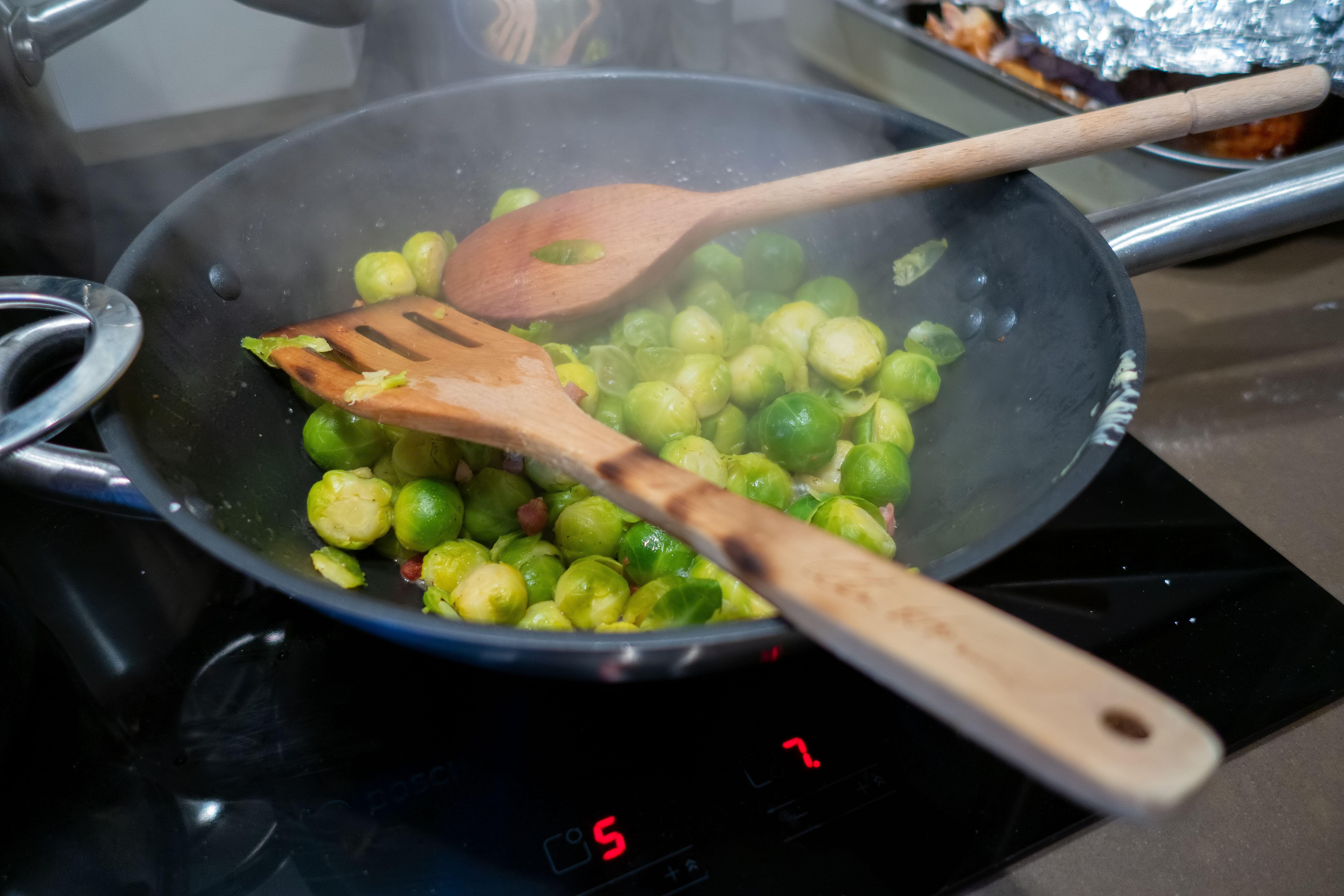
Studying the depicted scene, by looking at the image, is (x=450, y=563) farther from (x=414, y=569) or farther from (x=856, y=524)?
(x=856, y=524)

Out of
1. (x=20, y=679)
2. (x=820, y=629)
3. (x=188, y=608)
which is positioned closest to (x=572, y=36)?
(x=188, y=608)

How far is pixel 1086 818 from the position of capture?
122 centimetres

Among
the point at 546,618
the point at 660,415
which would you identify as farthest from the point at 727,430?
the point at 546,618

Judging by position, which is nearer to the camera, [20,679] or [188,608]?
[20,679]

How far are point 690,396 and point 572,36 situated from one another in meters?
1.65

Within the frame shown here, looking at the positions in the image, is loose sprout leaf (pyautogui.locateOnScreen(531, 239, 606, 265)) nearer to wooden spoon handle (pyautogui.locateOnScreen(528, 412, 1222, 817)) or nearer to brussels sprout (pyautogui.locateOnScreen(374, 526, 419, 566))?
brussels sprout (pyautogui.locateOnScreen(374, 526, 419, 566))

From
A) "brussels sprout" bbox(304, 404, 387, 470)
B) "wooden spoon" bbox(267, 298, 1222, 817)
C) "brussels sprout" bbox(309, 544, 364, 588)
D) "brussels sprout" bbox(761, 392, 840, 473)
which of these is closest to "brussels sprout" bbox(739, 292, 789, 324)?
"brussels sprout" bbox(761, 392, 840, 473)

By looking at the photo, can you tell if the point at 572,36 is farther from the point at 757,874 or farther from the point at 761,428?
the point at 757,874

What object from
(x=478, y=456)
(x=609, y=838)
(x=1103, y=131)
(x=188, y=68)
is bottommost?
(x=609, y=838)

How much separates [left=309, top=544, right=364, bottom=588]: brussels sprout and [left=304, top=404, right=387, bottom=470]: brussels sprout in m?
0.20

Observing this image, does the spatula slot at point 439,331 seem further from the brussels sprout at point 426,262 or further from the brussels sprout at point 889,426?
the brussels sprout at point 889,426

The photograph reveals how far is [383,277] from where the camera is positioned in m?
1.84

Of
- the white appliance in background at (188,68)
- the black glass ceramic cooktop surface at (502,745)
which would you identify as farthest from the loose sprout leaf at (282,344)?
the white appliance in background at (188,68)

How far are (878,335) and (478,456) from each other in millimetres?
945
